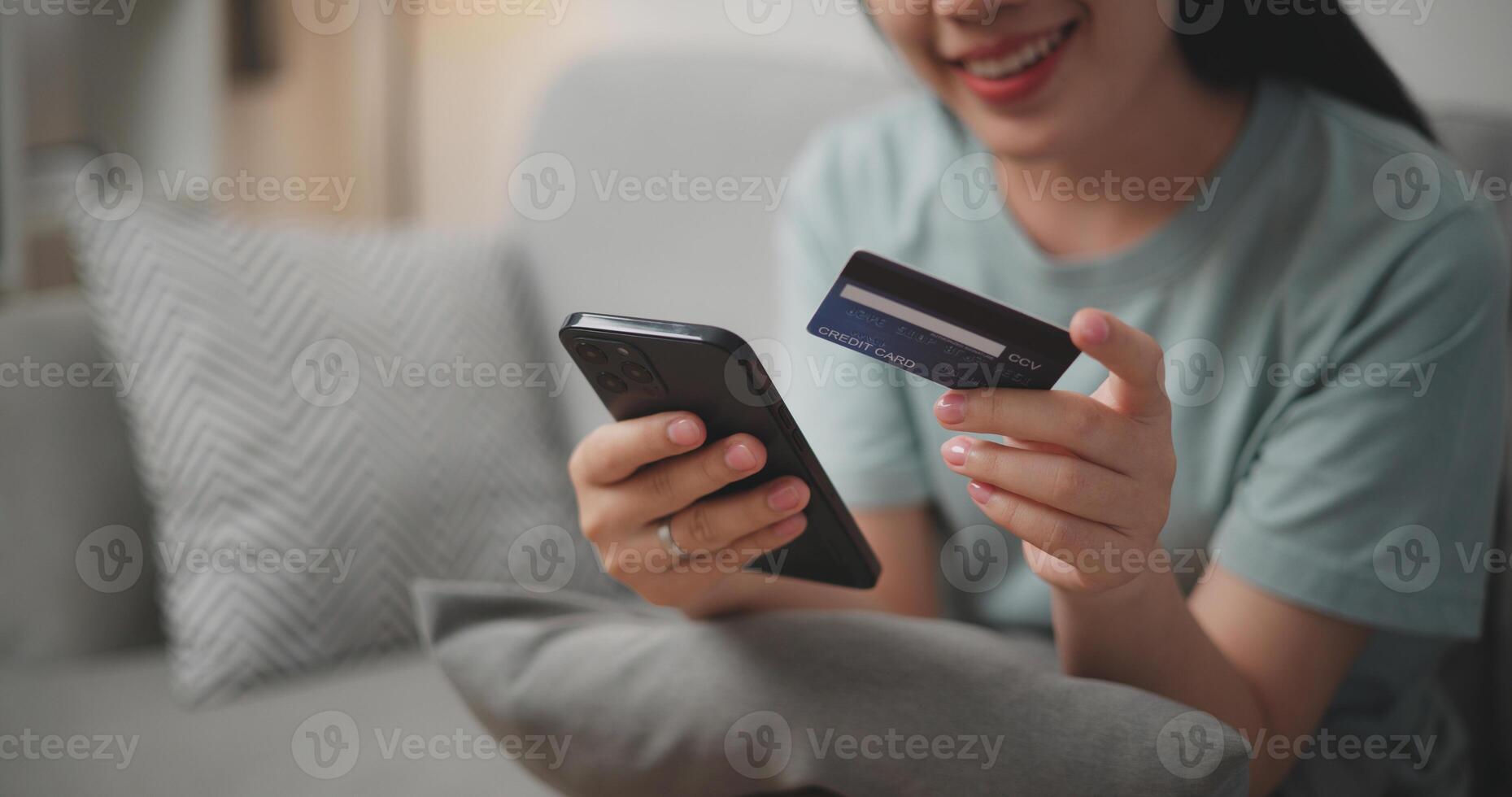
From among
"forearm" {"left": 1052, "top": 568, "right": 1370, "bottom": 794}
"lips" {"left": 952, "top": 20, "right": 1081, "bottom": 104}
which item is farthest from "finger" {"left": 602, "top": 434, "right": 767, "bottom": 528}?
"lips" {"left": 952, "top": 20, "right": 1081, "bottom": 104}

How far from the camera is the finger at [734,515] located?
56cm

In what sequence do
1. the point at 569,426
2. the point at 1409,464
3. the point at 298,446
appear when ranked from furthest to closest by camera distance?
1. the point at 569,426
2. the point at 298,446
3. the point at 1409,464

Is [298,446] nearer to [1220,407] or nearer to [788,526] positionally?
[788,526]

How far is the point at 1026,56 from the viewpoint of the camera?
685 mm

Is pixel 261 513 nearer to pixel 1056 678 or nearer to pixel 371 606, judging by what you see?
pixel 371 606

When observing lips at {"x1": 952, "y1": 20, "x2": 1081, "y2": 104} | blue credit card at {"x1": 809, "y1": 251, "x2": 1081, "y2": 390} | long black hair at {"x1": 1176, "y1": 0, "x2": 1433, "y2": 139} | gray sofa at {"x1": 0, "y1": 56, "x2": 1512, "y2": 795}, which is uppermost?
long black hair at {"x1": 1176, "y1": 0, "x2": 1433, "y2": 139}

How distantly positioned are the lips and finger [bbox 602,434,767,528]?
0.32 m

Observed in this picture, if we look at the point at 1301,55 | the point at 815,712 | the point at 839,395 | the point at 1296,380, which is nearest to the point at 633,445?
the point at 815,712

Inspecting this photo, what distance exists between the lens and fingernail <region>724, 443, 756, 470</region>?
1.74 ft

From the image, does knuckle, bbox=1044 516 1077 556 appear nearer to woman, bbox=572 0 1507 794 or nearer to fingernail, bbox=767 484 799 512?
woman, bbox=572 0 1507 794

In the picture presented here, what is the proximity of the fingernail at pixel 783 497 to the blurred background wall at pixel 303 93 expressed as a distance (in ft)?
3.74

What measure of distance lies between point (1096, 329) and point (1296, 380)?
341 mm

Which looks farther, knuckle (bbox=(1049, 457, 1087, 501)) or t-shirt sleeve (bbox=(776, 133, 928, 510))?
t-shirt sleeve (bbox=(776, 133, 928, 510))

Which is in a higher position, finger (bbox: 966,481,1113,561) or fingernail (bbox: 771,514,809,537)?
finger (bbox: 966,481,1113,561)
